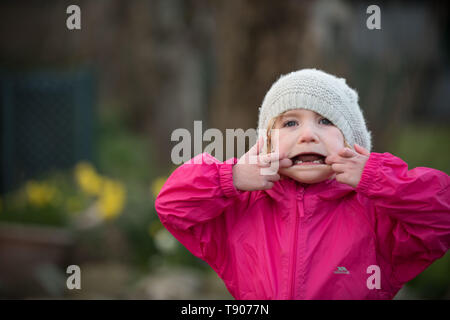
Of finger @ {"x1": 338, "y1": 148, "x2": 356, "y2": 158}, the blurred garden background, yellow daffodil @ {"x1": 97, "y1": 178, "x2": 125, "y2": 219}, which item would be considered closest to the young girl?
finger @ {"x1": 338, "y1": 148, "x2": 356, "y2": 158}

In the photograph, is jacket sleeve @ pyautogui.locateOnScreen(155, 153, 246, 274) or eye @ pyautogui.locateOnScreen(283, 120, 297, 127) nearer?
jacket sleeve @ pyautogui.locateOnScreen(155, 153, 246, 274)

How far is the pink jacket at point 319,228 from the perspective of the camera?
185 cm

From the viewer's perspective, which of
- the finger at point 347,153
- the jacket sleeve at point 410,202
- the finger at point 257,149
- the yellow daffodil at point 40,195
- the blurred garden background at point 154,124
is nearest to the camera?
the jacket sleeve at point 410,202

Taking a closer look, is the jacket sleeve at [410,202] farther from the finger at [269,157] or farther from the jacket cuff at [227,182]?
the jacket cuff at [227,182]

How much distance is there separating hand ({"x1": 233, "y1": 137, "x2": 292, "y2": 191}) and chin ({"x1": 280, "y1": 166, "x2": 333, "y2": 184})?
4 centimetres

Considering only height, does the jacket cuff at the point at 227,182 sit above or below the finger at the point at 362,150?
below

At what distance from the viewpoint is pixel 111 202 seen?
206 inches

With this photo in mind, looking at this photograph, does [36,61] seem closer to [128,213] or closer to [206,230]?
[128,213]

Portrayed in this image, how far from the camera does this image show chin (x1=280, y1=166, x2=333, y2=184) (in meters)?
2.00

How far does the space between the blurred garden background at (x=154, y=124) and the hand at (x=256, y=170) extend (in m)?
2.75

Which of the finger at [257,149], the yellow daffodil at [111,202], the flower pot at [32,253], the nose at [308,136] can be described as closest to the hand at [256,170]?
the finger at [257,149]

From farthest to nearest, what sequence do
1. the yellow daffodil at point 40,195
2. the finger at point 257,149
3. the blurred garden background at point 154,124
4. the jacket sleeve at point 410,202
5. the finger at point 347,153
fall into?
1. the yellow daffodil at point 40,195
2. the blurred garden background at point 154,124
3. the finger at point 257,149
4. the finger at point 347,153
5. the jacket sleeve at point 410,202

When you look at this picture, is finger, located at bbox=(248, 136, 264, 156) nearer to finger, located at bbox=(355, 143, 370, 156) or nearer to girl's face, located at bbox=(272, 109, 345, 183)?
girl's face, located at bbox=(272, 109, 345, 183)

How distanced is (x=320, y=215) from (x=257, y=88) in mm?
3305
